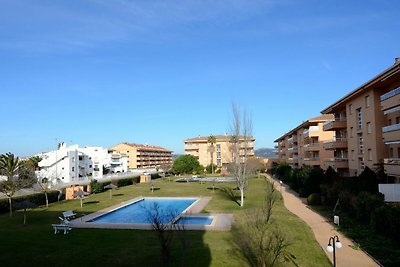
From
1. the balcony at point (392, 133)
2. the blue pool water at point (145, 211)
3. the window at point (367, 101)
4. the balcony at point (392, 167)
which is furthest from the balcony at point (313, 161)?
the balcony at point (392, 133)

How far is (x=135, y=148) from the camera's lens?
129 m

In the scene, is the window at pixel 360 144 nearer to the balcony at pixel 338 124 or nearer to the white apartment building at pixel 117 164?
the balcony at pixel 338 124

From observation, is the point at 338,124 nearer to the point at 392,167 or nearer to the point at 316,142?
the point at 316,142

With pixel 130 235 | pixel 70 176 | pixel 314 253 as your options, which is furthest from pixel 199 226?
pixel 70 176

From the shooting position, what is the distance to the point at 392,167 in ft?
79.9

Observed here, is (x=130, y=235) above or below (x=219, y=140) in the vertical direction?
below

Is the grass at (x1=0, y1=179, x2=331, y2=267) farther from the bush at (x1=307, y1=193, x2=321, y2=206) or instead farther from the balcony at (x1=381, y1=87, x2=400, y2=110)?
the balcony at (x1=381, y1=87, x2=400, y2=110)

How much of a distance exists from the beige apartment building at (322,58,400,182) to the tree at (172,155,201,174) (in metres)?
44.2

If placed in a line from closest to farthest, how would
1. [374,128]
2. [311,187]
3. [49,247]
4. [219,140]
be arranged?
[49,247], [374,128], [311,187], [219,140]

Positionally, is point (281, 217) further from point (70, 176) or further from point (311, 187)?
point (70, 176)

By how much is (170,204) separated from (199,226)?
15.1 meters

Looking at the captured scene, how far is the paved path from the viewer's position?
13812 mm

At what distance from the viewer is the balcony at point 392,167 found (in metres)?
23.5

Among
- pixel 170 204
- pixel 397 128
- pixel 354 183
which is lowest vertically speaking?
pixel 170 204
